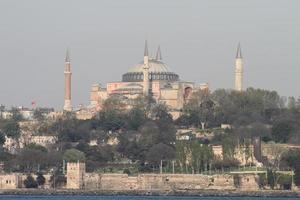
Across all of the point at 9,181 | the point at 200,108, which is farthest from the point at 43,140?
the point at 9,181

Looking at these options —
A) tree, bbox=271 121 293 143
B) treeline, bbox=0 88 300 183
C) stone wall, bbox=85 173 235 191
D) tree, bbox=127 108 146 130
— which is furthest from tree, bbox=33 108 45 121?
stone wall, bbox=85 173 235 191

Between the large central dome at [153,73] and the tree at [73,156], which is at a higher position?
the large central dome at [153,73]

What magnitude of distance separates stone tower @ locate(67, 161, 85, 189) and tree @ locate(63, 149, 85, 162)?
6.57 feet

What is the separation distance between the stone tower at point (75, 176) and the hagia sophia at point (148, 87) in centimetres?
2848

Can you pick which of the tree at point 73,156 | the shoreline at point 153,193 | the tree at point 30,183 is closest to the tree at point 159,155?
the tree at point 73,156

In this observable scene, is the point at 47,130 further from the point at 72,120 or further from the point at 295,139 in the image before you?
the point at 295,139

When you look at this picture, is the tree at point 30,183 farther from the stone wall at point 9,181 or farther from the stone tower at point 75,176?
the stone tower at point 75,176

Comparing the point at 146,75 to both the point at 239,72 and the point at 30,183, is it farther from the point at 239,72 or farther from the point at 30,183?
the point at 30,183

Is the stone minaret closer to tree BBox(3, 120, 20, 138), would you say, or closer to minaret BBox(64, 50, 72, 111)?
minaret BBox(64, 50, 72, 111)

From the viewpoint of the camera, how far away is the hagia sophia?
115 meters

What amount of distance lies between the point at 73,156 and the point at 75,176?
12.8 ft

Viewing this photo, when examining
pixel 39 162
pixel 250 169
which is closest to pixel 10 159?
pixel 39 162

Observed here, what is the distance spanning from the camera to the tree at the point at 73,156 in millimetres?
86081

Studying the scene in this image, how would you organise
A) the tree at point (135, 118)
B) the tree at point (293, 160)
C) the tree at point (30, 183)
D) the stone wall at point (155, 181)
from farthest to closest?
the tree at point (135, 118) < the tree at point (30, 183) < the stone wall at point (155, 181) < the tree at point (293, 160)
